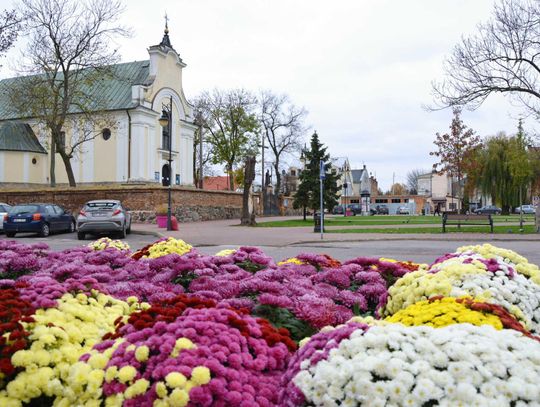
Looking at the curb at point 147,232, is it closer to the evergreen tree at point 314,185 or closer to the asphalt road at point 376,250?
the asphalt road at point 376,250

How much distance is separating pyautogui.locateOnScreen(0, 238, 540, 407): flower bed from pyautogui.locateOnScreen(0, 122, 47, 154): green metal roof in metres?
49.5

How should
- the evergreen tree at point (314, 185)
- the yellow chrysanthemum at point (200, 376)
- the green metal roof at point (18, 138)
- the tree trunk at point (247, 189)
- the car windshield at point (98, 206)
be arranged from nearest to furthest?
the yellow chrysanthemum at point (200, 376) < the car windshield at point (98, 206) < the tree trunk at point (247, 189) < the evergreen tree at point (314, 185) < the green metal roof at point (18, 138)

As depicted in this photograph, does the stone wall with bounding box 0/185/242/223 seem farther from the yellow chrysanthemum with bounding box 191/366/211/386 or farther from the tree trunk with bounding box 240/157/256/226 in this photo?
the yellow chrysanthemum with bounding box 191/366/211/386

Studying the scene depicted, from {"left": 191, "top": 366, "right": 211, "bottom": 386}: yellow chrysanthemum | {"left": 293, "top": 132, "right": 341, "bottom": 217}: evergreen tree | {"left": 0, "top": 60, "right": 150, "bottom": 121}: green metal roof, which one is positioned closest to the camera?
{"left": 191, "top": 366, "right": 211, "bottom": 386}: yellow chrysanthemum

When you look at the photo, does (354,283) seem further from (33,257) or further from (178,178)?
(178,178)

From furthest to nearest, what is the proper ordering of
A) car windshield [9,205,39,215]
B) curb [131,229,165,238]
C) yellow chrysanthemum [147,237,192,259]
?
curb [131,229,165,238], car windshield [9,205,39,215], yellow chrysanthemum [147,237,192,259]

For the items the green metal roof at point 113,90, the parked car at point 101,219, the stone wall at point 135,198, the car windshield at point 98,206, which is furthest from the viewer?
the green metal roof at point 113,90

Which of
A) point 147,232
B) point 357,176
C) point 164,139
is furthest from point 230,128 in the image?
point 357,176

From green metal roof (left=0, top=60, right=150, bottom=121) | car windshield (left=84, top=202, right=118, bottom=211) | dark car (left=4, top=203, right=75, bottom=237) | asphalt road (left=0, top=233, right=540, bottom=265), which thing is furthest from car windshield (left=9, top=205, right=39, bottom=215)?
green metal roof (left=0, top=60, right=150, bottom=121)

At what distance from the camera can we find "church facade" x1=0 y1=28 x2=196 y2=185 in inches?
1869

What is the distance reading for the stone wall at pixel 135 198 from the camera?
31672 mm

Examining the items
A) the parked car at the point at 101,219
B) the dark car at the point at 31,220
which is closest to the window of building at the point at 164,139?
the dark car at the point at 31,220

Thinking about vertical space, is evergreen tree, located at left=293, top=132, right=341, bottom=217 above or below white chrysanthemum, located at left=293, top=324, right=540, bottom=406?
above

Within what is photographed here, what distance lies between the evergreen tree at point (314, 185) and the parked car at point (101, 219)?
2535 centimetres
